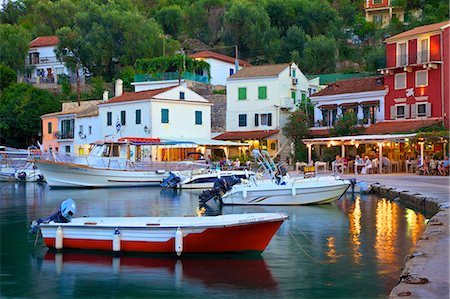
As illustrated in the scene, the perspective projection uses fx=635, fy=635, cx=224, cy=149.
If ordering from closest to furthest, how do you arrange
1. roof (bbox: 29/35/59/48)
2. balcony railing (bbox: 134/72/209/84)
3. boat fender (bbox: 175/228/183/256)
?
boat fender (bbox: 175/228/183/256) < balcony railing (bbox: 134/72/209/84) < roof (bbox: 29/35/59/48)

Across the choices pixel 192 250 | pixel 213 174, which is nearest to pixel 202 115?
pixel 213 174

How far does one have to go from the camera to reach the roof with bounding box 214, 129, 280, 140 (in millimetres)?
52812

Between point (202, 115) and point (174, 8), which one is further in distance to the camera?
point (174, 8)

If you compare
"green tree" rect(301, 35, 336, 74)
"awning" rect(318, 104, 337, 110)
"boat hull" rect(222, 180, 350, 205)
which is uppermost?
"green tree" rect(301, 35, 336, 74)

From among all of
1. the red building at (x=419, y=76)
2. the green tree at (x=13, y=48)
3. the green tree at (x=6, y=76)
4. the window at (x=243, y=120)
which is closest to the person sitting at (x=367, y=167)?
the red building at (x=419, y=76)

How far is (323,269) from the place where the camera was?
13570mm

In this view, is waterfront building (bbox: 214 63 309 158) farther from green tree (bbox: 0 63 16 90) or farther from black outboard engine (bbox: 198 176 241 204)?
green tree (bbox: 0 63 16 90)

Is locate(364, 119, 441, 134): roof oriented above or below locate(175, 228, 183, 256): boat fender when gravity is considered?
above

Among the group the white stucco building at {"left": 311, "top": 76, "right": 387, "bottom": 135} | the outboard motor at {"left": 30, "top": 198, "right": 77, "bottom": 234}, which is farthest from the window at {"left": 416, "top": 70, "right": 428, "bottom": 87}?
the outboard motor at {"left": 30, "top": 198, "right": 77, "bottom": 234}

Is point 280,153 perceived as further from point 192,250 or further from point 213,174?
point 192,250

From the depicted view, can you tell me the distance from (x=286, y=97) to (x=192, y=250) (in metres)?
41.2

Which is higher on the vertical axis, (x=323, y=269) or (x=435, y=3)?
(x=435, y=3)

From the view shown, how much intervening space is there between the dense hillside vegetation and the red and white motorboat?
5254 centimetres

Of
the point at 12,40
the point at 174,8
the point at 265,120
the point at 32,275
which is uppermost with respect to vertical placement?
the point at 174,8
